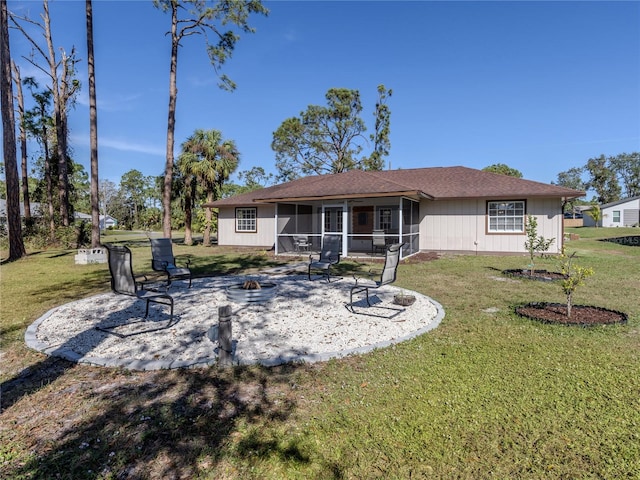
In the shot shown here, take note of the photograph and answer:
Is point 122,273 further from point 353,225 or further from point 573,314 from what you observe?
point 353,225

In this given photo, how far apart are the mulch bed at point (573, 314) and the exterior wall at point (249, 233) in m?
14.2

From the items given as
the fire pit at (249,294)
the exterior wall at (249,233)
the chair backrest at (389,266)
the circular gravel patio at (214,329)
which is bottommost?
the circular gravel patio at (214,329)

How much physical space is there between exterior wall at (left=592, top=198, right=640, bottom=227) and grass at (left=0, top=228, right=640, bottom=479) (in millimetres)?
51003

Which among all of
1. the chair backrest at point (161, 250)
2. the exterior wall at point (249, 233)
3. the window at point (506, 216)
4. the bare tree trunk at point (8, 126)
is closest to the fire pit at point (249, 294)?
the chair backrest at point (161, 250)

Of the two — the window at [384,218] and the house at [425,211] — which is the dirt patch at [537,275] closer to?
the house at [425,211]

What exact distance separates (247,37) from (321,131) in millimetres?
17033

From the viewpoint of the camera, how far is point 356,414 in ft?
8.82

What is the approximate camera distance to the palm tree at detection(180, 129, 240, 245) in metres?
19.5

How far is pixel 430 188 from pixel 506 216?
356 centimetres

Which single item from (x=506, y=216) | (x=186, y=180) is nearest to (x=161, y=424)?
(x=506, y=216)

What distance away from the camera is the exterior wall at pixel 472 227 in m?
14.2

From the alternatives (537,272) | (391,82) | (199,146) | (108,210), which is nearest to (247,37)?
(199,146)

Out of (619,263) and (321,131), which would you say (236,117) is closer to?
(321,131)

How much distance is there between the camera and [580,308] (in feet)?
18.5
